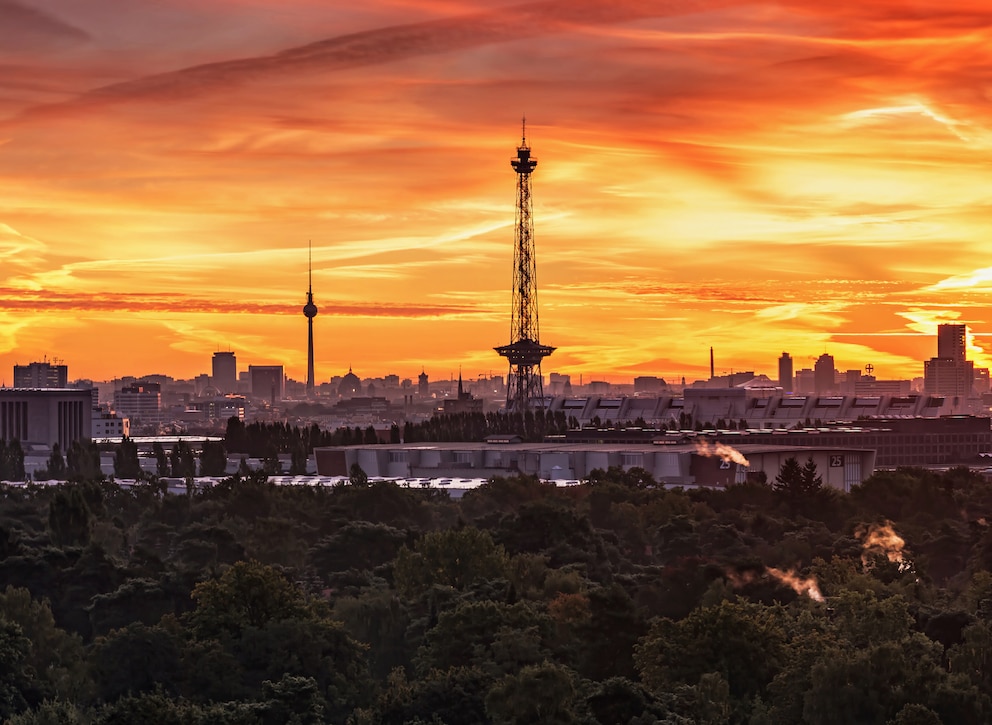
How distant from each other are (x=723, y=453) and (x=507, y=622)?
102m

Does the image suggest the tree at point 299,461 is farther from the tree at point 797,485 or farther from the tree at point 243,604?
the tree at point 243,604

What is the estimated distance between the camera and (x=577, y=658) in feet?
228

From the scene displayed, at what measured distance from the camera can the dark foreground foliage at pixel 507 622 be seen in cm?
5844

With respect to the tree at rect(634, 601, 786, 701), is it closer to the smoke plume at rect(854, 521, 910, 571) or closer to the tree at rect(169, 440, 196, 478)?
the smoke plume at rect(854, 521, 910, 571)

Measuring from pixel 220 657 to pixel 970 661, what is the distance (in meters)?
25.9

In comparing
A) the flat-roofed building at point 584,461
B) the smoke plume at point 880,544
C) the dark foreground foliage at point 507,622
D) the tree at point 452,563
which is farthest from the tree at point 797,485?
the tree at point 452,563

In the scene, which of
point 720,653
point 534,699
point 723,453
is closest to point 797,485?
point 723,453

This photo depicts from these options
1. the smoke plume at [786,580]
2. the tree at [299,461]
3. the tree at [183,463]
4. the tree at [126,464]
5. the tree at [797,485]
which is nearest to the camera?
the smoke plume at [786,580]

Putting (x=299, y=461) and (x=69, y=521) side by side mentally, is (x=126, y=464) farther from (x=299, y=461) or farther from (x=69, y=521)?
(x=69, y=521)

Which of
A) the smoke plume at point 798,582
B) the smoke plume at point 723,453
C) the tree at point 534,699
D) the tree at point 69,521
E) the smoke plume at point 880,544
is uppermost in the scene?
the smoke plume at point 723,453

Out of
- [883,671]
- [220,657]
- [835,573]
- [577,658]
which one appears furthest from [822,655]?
[835,573]

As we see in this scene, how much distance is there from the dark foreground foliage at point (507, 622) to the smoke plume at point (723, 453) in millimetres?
47399

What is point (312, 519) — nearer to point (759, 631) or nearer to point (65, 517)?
point (65, 517)

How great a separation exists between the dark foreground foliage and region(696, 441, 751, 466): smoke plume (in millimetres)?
47399
